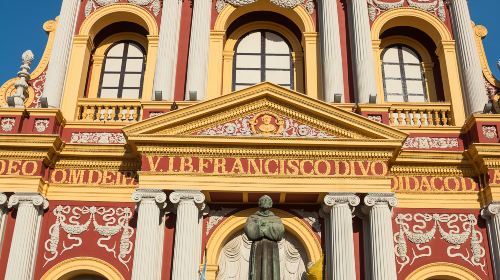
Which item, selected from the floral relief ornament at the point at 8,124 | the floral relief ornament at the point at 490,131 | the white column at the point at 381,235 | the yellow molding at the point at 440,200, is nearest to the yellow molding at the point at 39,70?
the floral relief ornament at the point at 8,124

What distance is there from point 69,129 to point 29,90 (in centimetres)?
208

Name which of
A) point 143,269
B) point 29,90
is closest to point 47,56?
point 29,90

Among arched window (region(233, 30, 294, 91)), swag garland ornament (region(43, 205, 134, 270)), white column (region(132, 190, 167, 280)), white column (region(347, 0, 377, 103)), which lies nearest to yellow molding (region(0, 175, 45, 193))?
swag garland ornament (region(43, 205, 134, 270))

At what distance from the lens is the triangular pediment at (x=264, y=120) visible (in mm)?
14492

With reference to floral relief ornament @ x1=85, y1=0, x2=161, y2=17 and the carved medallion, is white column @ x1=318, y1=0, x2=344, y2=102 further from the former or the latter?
floral relief ornament @ x1=85, y1=0, x2=161, y2=17

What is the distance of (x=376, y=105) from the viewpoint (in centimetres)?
1562

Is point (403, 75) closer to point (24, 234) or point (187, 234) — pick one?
point (187, 234)

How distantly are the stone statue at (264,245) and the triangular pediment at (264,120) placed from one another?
15.6 ft

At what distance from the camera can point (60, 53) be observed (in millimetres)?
17016

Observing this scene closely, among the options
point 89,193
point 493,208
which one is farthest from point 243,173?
point 493,208

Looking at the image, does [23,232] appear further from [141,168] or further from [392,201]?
[392,201]

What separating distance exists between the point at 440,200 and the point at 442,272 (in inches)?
68.0

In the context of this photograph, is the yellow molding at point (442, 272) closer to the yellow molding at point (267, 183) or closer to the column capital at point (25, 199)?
the yellow molding at point (267, 183)

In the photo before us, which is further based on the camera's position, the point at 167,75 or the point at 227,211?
the point at 167,75
